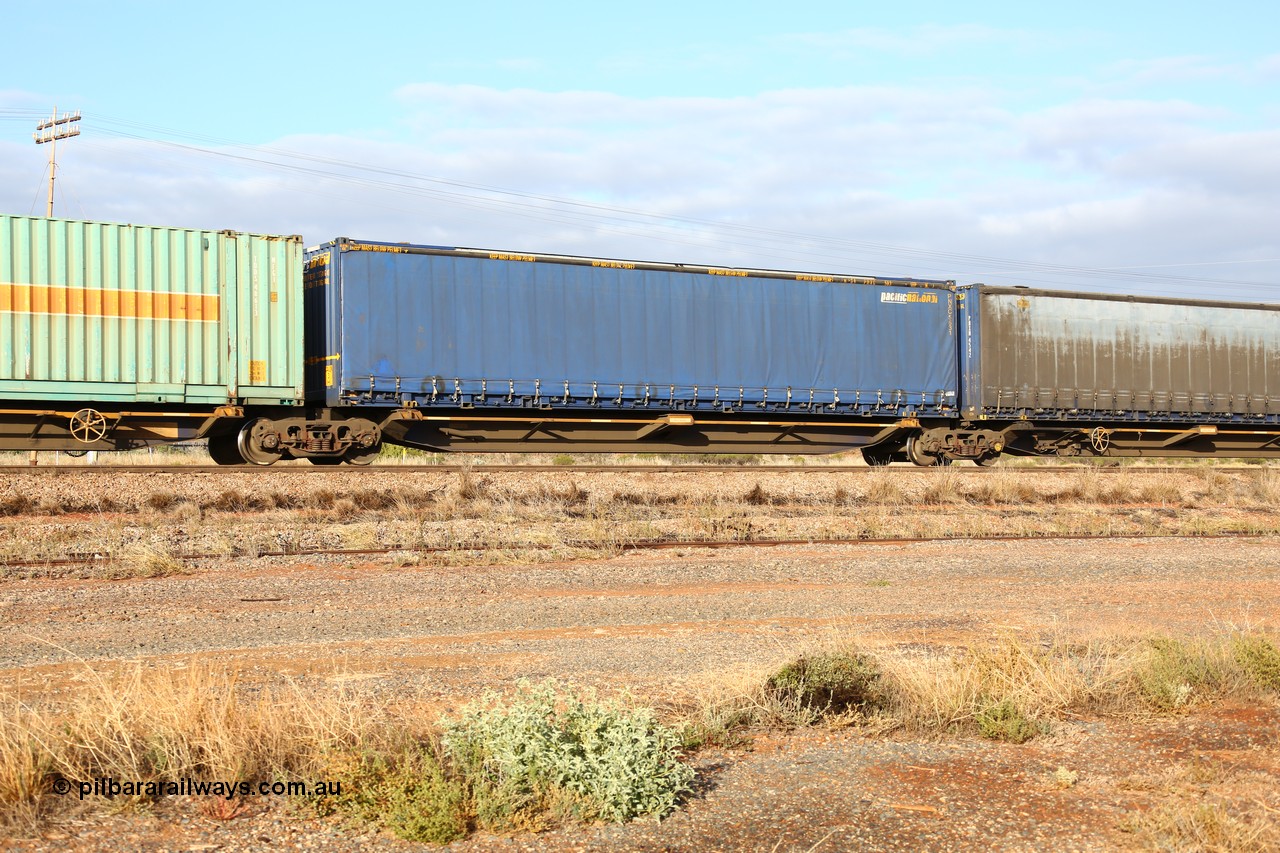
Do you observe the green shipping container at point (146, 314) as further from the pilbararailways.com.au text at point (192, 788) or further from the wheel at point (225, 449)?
the pilbararailways.com.au text at point (192, 788)

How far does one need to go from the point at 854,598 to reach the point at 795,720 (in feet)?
15.1

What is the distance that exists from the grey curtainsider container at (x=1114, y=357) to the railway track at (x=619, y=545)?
6538mm

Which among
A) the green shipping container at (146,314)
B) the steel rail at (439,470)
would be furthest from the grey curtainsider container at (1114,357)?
the green shipping container at (146,314)

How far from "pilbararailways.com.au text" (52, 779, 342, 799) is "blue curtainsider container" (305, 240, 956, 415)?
44.5ft

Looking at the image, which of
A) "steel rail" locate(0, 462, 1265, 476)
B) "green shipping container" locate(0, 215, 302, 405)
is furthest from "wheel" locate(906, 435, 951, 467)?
"green shipping container" locate(0, 215, 302, 405)

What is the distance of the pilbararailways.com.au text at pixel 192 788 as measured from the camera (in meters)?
4.63

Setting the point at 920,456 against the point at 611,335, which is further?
the point at 920,456

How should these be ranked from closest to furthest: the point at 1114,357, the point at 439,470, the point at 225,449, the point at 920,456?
the point at 225,449 < the point at 439,470 < the point at 920,456 < the point at 1114,357

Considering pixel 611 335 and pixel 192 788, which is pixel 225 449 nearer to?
pixel 611 335

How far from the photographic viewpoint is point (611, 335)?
1988cm

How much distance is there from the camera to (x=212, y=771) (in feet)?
15.8

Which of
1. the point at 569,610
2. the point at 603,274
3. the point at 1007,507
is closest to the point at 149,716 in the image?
the point at 569,610

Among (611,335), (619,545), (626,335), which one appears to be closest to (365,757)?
(619,545)

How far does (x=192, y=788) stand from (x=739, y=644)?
13.9 feet
